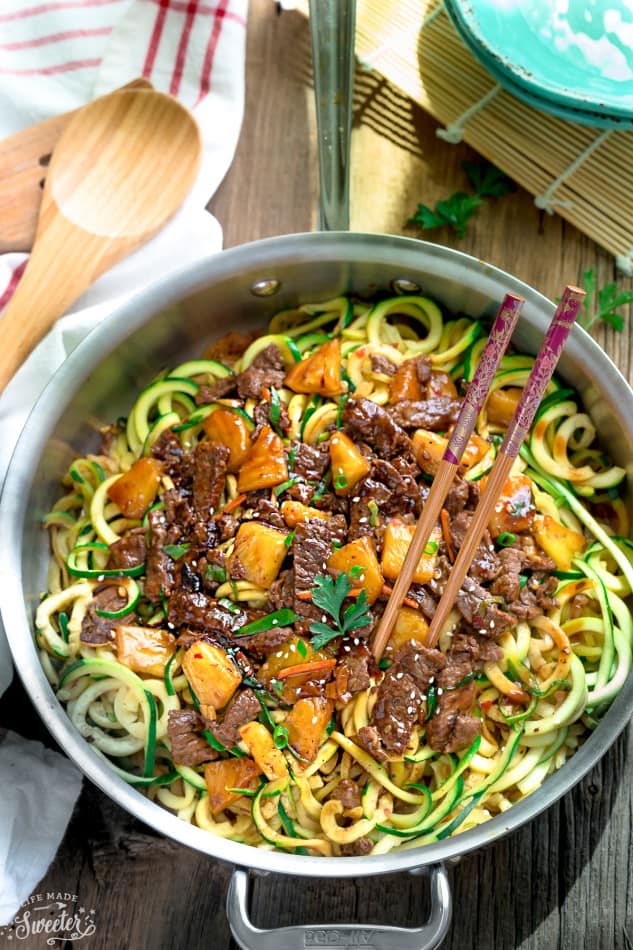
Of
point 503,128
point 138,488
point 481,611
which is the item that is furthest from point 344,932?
point 503,128

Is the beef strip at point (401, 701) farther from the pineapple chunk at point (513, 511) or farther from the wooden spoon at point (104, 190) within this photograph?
the wooden spoon at point (104, 190)

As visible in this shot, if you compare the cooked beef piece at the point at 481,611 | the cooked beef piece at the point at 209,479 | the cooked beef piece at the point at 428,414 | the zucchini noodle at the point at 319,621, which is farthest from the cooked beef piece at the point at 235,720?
the cooked beef piece at the point at 428,414

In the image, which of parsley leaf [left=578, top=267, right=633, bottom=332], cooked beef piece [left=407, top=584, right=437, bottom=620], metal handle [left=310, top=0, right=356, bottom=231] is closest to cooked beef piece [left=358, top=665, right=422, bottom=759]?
cooked beef piece [left=407, top=584, right=437, bottom=620]

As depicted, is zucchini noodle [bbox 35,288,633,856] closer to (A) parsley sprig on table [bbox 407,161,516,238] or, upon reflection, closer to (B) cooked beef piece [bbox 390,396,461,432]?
(B) cooked beef piece [bbox 390,396,461,432]

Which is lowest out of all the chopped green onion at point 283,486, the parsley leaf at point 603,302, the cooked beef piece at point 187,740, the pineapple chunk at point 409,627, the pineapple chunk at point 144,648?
the cooked beef piece at point 187,740

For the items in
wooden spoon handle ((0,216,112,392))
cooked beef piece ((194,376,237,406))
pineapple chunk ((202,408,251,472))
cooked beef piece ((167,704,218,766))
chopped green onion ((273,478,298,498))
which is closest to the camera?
cooked beef piece ((167,704,218,766))

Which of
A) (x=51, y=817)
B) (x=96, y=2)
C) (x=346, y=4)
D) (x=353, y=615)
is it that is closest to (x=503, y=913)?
(x=353, y=615)
